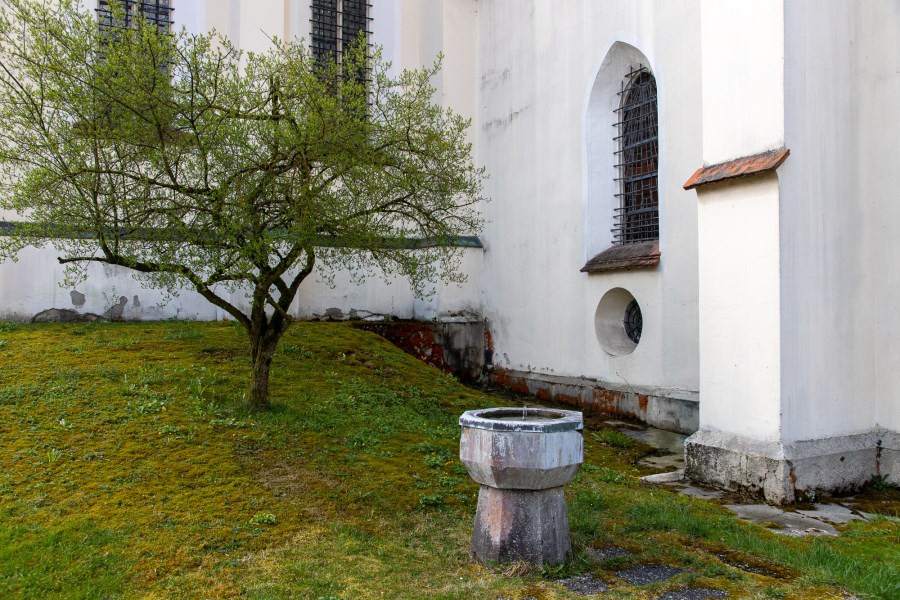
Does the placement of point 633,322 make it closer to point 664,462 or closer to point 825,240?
point 664,462

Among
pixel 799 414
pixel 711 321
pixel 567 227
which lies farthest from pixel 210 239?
pixel 567 227

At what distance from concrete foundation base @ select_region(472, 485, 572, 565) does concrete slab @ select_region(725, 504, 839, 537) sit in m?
1.90

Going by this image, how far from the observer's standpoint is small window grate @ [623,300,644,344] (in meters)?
10.0

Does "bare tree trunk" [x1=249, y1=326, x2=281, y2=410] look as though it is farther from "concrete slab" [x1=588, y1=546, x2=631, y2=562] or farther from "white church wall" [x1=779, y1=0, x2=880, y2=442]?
"white church wall" [x1=779, y1=0, x2=880, y2=442]

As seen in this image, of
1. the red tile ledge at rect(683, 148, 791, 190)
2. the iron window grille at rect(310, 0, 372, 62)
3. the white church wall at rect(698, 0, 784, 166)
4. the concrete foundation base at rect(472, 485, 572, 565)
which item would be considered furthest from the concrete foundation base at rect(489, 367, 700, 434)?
the iron window grille at rect(310, 0, 372, 62)

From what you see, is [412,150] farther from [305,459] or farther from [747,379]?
[747,379]

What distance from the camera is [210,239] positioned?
572 centimetres

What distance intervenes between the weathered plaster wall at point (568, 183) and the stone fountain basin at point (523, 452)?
4936 millimetres

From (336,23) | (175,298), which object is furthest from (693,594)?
(336,23)

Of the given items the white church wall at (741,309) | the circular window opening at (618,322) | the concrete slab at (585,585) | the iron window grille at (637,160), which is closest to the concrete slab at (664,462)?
the white church wall at (741,309)

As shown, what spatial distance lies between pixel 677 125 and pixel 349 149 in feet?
16.0

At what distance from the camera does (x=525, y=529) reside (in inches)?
160

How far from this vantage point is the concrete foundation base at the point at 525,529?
4.04 meters

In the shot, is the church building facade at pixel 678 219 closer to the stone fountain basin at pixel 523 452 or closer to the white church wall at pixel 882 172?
the white church wall at pixel 882 172
